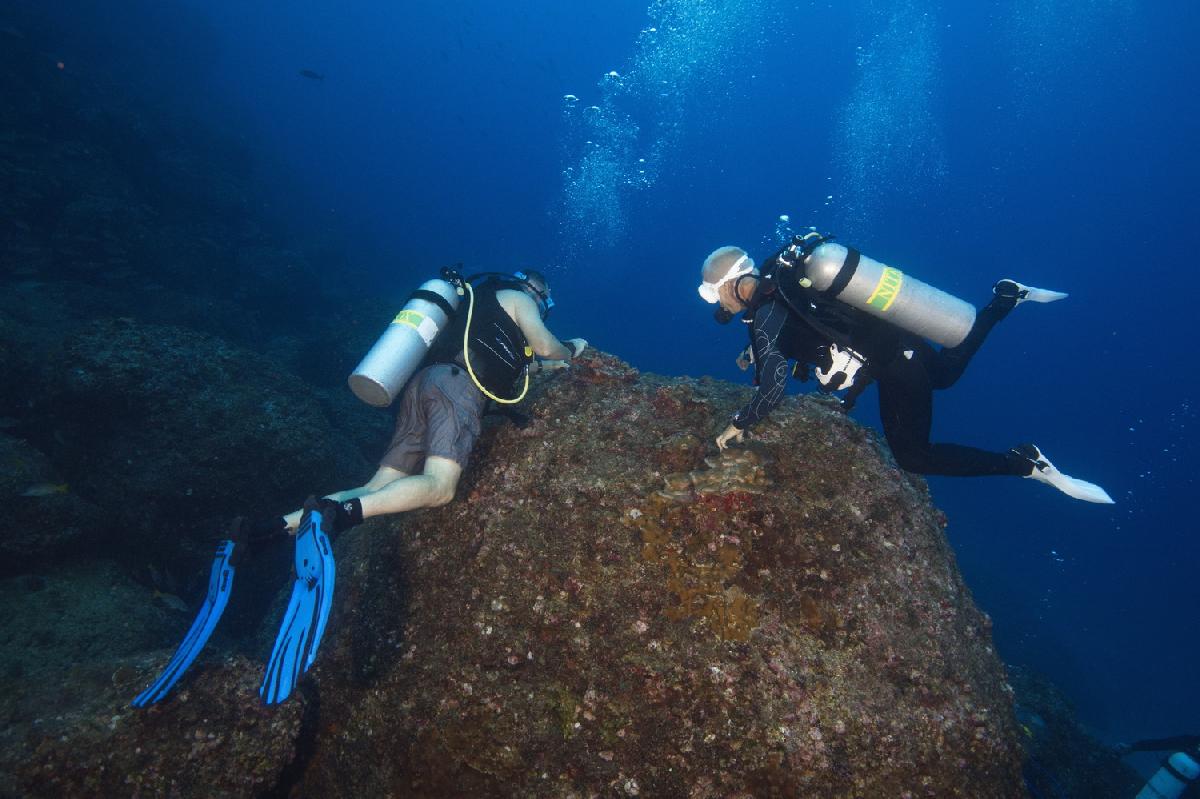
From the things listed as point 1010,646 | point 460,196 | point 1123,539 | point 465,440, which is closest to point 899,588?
point 465,440

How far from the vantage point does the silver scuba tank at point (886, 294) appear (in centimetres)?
417

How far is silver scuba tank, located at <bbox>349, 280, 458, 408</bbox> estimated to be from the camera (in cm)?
455

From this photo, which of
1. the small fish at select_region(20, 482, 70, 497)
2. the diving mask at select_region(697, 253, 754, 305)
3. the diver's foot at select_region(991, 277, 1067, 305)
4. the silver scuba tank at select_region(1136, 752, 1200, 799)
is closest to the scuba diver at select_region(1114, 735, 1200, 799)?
the silver scuba tank at select_region(1136, 752, 1200, 799)

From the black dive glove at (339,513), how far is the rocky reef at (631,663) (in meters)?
0.69

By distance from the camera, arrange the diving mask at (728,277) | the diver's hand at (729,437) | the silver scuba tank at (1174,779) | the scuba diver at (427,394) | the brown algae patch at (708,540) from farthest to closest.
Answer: the silver scuba tank at (1174,779)
the diving mask at (728,277)
the diver's hand at (729,437)
the scuba diver at (427,394)
the brown algae patch at (708,540)

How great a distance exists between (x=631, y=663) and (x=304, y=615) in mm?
2101

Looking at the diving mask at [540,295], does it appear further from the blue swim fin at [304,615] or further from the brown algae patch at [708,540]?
the blue swim fin at [304,615]

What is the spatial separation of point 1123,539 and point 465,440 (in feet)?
246

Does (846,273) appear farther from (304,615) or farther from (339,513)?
(304,615)

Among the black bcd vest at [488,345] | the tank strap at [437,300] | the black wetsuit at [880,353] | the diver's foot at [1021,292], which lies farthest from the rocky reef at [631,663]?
the diver's foot at [1021,292]

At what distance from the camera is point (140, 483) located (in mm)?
5980

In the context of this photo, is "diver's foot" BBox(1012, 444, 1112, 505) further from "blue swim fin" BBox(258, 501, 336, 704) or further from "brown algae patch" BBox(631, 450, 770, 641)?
"blue swim fin" BBox(258, 501, 336, 704)

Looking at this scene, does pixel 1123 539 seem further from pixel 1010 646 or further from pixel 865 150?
pixel 865 150

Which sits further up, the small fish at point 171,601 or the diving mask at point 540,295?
the diving mask at point 540,295
